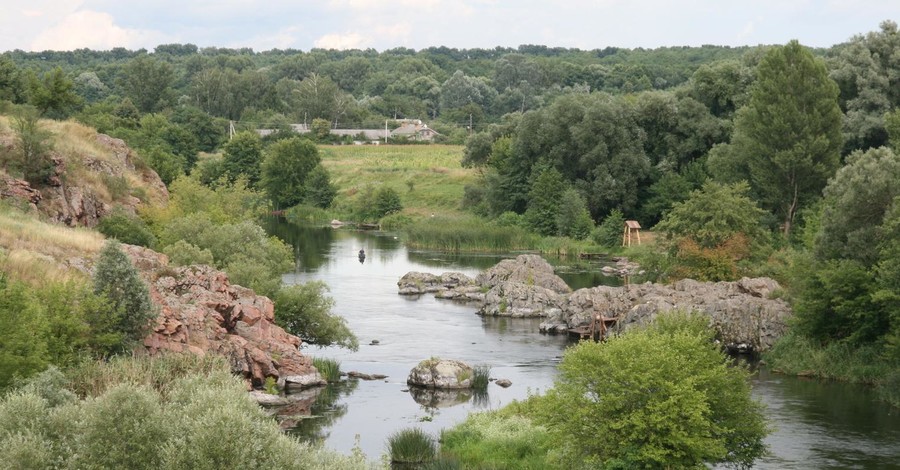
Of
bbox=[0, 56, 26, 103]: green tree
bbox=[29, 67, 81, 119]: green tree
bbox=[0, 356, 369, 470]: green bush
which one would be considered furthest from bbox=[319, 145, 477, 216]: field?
bbox=[0, 356, 369, 470]: green bush

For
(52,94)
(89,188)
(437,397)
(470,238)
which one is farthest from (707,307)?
(52,94)

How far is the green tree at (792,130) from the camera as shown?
74.9 meters

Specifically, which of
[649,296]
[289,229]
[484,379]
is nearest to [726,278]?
[649,296]

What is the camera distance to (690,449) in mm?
30297

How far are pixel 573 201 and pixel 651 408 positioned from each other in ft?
202

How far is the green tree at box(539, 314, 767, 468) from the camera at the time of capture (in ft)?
99.2

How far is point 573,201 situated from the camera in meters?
91.4

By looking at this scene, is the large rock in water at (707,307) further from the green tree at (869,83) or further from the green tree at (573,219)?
the green tree at (573,219)

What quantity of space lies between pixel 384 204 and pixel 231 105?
80.5m

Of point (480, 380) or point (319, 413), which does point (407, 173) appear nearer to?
point (480, 380)

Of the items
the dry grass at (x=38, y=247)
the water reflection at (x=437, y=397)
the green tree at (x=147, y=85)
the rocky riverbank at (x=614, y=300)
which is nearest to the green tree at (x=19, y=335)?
the dry grass at (x=38, y=247)

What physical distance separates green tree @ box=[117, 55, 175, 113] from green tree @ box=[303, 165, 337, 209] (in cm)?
6138

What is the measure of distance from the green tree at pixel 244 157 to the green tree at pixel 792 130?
64409 mm

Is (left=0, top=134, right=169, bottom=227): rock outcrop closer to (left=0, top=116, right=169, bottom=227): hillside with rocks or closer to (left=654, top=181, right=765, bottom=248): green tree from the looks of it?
(left=0, top=116, right=169, bottom=227): hillside with rocks
